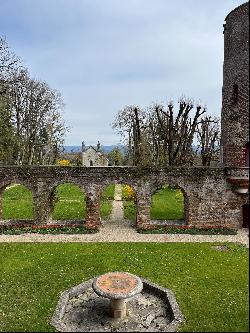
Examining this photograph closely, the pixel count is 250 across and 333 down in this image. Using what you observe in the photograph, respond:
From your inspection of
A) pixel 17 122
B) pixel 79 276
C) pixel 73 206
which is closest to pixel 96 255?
pixel 79 276

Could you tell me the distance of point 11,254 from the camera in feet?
56.5

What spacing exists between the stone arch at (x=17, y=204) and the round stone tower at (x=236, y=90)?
38.4ft

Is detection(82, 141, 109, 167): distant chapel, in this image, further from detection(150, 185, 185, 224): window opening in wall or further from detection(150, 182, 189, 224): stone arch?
detection(150, 182, 189, 224): stone arch

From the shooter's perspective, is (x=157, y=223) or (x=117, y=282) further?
(x=157, y=223)

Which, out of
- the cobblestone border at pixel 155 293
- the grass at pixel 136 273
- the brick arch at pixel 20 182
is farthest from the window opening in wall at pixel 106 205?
the cobblestone border at pixel 155 293

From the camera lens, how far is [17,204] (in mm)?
31250

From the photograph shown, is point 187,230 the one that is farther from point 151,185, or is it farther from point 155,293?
point 155,293

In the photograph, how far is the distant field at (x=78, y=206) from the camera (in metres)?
26.4

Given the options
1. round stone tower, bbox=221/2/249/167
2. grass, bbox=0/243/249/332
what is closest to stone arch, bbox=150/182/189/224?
round stone tower, bbox=221/2/249/167

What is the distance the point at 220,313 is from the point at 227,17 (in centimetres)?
1674

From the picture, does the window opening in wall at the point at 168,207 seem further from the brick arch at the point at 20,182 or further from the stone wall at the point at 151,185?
the brick arch at the point at 20,182

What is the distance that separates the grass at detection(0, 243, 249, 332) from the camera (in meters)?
11.2

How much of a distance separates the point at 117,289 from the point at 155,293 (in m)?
2.58

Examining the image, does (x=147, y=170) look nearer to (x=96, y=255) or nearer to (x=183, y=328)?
(x=96, y=255)
